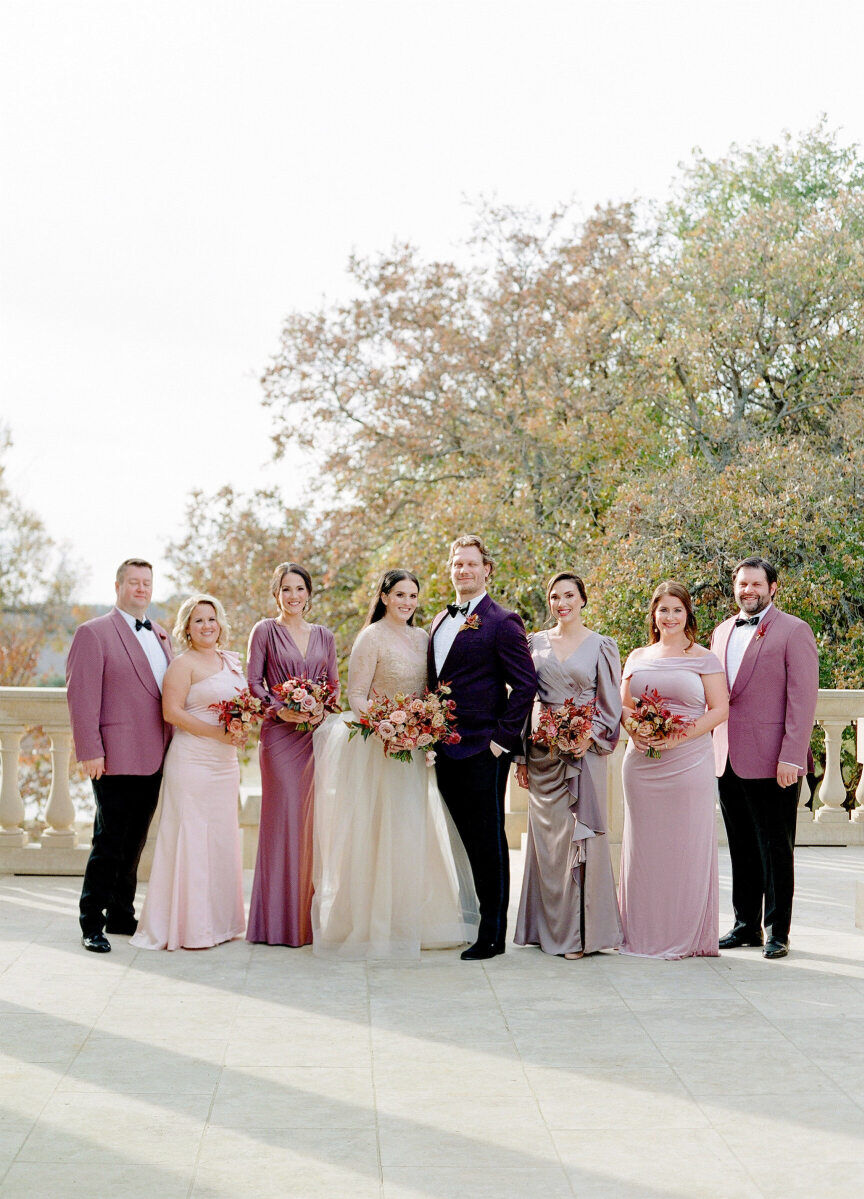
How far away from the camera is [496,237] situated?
1797cm

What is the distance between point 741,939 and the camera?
6.62 meters

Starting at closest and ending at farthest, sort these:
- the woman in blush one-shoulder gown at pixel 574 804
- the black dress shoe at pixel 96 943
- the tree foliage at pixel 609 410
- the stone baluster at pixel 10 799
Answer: the black dress shoe at pixel 96 943 < the woman in blush one-shoulder gown at pixel 574 804 < the stone baluster at pixel 10 799 < the tree foliage at pixel 609 410

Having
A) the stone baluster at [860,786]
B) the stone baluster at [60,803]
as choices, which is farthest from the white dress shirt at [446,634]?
the stone baluster at [860,786]

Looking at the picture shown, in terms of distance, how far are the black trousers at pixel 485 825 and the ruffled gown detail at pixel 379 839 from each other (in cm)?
19

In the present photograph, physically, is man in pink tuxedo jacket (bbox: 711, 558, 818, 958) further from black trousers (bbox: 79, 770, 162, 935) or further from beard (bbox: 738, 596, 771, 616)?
black trousers (bbox: 79, 770, 162, 935)

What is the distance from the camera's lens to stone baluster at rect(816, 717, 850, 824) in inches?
379

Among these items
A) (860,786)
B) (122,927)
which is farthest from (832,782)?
(122,927)

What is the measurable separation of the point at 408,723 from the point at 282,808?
2.88 feet

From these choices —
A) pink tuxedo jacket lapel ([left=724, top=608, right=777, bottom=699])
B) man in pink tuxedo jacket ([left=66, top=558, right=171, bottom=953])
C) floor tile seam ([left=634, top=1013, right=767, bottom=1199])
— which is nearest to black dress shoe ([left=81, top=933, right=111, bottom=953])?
man in pink tuxedo jacket ([left=66, top=558, right=171, bottom=953])

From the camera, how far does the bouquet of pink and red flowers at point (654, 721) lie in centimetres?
631

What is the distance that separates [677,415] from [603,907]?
31.9 feet

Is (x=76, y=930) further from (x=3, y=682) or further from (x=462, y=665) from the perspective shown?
(x=3, y=682)

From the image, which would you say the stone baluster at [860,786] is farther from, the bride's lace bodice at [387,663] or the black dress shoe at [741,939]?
the bride's lace bodice at [387,663]

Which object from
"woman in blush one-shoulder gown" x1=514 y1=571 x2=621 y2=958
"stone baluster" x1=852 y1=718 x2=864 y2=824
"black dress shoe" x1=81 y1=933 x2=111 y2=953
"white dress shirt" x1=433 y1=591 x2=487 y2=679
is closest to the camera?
"black dress shoe" x1=81 y1=933 x2=111 y2=953
